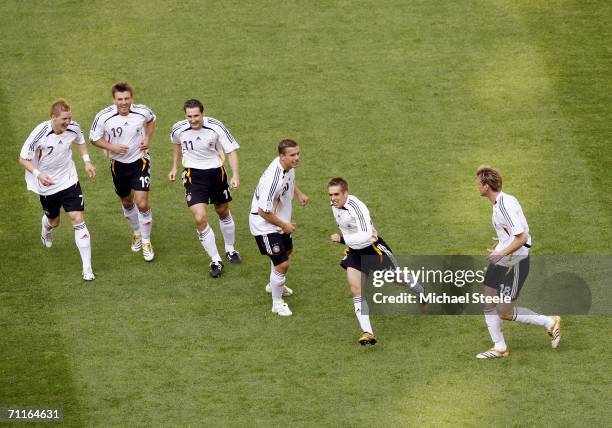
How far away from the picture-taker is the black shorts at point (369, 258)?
13.7m

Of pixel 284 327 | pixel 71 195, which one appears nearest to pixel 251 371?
pixel 284 327

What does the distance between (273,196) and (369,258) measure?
129 cm

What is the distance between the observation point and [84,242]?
15117mm

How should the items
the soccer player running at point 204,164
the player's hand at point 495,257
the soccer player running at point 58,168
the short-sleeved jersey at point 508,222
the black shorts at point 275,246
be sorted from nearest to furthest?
the short-sleeved jersey at point 508,222 < the player's hand at point 495,257 < the black shorts at point 275,246 < the soccer player running at point 58,168 < the soccer player running at point 204,164

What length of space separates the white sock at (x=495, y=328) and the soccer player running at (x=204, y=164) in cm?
360

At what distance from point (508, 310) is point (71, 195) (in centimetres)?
557

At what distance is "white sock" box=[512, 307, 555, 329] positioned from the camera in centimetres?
1327

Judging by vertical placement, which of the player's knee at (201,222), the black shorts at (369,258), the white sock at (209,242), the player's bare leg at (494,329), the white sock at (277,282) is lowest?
the player's bare leg at (494,329)

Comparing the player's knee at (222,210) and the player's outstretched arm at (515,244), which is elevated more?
the player's knee at (222,210)

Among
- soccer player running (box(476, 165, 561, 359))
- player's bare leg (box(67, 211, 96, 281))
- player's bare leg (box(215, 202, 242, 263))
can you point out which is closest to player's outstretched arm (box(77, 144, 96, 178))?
player's bare leg (box(67, 211, 96, 281))

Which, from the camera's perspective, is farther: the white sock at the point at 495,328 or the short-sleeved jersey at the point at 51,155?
the short-sleeved jersey at the point at 51,155

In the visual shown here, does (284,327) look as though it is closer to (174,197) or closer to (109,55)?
(174,197)

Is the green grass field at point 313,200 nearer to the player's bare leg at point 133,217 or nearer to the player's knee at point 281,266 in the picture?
the player's bare leg at point 133,217

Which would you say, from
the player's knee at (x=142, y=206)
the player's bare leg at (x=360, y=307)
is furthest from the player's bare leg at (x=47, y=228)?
the player's bare leg at (x=360, y=307)
